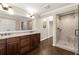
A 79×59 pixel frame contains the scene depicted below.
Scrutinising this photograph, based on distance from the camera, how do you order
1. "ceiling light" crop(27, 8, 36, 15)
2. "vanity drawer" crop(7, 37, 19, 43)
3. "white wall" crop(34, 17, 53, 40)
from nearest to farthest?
"vanity drawer" crop(7, 37, 19, 43)
"ceiling light" crop(27, 8, 36, 15)
"white wall" crop(34, 17, 53, 40)

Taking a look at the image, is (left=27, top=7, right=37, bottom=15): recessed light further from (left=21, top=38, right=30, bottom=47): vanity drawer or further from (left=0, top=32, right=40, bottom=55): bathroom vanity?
(left=21, top=38, right=30, bottom=47): vanity drawer

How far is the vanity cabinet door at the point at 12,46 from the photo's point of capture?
1715 mm

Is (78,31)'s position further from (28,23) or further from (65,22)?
(28,23)

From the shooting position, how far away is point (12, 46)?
1795 mm

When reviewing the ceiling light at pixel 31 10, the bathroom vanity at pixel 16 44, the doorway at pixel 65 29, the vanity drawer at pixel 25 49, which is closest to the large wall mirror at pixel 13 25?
the bathroom vanity at pixel 16 44

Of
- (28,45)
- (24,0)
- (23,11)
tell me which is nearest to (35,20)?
(23,11)

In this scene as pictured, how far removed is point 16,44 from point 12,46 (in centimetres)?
13

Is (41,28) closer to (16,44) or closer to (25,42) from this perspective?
(25,42)

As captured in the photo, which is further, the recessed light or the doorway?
the doorway

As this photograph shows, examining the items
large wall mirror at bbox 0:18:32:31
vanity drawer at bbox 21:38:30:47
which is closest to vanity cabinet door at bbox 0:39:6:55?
large wall mirror at bbox 0:18:32:31

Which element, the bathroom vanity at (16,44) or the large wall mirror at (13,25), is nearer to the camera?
the bathroom vanity at (16,44)

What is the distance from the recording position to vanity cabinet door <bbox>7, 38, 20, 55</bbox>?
172 centimetres

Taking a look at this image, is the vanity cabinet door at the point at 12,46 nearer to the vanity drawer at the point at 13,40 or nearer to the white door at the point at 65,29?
the vanity drawer at the point at 13,40

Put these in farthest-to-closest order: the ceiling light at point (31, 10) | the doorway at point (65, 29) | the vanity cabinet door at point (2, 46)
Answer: the doorway at point (65, 29) < the ceiling light at point (31, 10) < the vanity cabinet door at point (2, 46)
